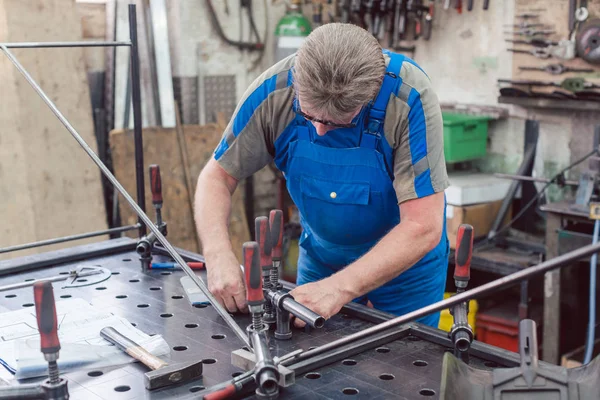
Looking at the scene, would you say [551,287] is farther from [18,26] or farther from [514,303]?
[18,26]

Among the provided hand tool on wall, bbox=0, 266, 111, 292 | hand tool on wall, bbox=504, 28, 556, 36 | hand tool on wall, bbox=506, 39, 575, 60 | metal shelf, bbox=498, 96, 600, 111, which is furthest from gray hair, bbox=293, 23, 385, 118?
hand tool on wall, bbox=504, 28, 556, 36

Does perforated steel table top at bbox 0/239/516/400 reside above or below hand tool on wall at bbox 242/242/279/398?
below

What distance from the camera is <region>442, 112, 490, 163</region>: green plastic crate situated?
3.92m

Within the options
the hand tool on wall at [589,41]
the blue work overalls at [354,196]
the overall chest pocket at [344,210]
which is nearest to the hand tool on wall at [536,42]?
the hand tool on wall at [589,41]

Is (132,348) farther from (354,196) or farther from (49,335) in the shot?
(354,196)

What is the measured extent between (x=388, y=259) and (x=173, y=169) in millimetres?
2981

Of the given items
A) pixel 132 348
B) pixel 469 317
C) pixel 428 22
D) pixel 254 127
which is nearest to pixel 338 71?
pixel 254 127

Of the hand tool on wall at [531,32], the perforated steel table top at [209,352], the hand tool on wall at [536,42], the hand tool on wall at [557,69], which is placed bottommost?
the perforated steel table top at [209,352]

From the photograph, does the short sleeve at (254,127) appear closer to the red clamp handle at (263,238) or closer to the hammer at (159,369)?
the red clamp handle at (263,238)

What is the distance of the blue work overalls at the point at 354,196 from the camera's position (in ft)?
5.91

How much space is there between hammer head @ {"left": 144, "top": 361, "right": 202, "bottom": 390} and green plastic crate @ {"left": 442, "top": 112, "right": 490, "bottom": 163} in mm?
2781

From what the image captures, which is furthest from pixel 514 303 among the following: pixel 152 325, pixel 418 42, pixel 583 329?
pixel 152 325

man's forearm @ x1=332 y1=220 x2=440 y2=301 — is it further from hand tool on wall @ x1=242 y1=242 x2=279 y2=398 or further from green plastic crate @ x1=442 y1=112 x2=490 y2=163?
green plastic crate @ x1=442 y1=112 x2=490 y2=163

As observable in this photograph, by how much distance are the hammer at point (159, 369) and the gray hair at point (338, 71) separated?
60 cm
